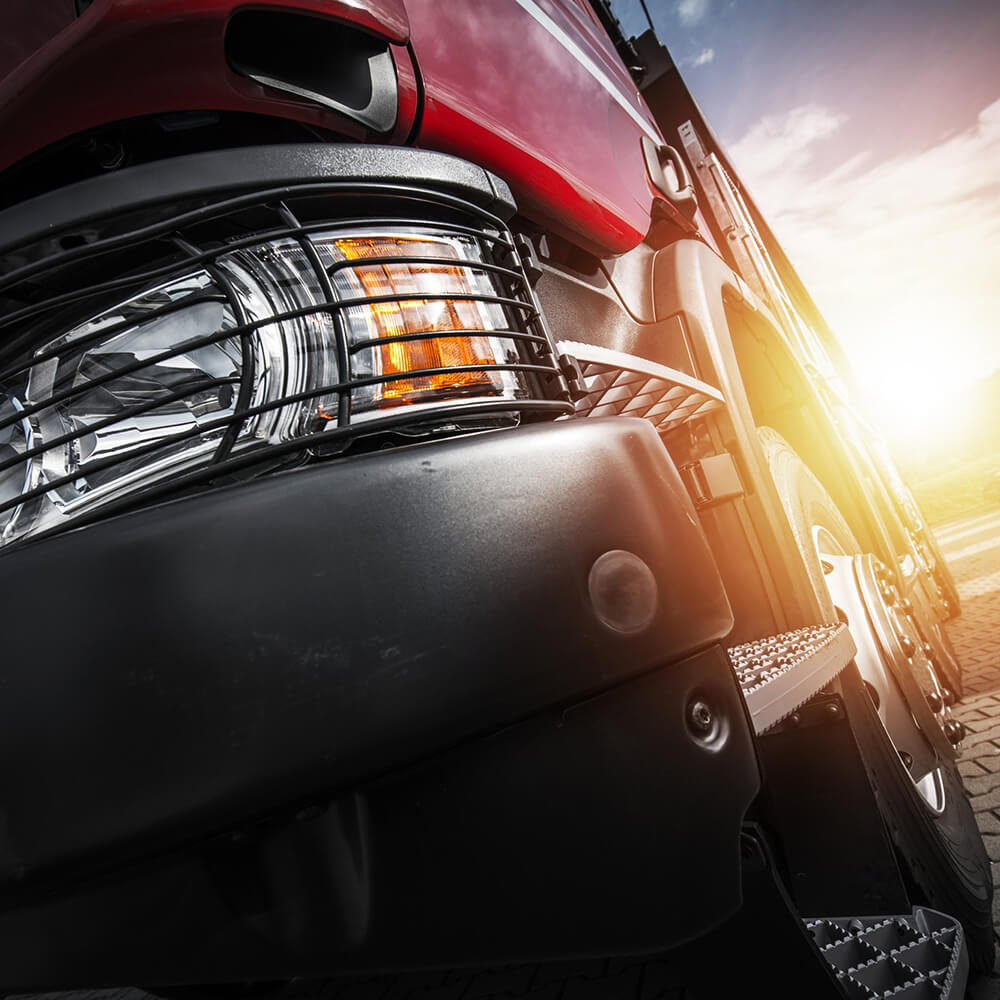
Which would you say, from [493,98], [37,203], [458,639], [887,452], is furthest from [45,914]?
[887,452]

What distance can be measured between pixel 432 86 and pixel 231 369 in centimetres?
55

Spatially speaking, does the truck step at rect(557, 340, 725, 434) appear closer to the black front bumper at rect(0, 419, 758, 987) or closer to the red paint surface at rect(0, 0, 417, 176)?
the black front bumper at rect(0, 419, 758, 987)

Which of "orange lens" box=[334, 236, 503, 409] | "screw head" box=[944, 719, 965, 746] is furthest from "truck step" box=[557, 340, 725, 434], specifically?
"screw head" box=[944, 719, 965, 746]

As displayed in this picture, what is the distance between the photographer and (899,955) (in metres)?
1.32

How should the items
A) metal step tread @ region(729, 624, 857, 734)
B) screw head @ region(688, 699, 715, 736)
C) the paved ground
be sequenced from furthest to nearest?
the paved ground, metal step tread @ region(729, 624, 857, 734), screw head @ region(688, 699, 715, 736)

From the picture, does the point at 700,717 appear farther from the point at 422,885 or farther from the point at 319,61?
the point at 319,61

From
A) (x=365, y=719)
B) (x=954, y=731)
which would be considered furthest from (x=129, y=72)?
(x=954, y=731)

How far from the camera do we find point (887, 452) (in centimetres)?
477

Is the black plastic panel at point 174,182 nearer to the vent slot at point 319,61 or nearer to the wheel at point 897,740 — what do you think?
the vent slot at point 319,61

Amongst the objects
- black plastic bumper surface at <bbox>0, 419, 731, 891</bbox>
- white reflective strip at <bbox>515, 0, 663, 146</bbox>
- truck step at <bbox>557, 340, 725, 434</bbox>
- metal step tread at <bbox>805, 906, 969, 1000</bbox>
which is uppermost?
white reflective strip at <bbox>515, 0, 663, 146</bbox>

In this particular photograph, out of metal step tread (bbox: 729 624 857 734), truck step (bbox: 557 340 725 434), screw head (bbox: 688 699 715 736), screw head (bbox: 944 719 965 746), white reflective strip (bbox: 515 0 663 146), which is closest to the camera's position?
screw head (bbox: 688 699 715 736)

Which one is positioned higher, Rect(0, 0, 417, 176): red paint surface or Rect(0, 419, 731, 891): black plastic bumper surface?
Rect(0, 0, 417, 176): red paint surface

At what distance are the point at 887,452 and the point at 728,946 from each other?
459 cm

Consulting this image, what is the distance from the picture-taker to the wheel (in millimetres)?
1472
